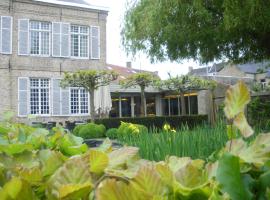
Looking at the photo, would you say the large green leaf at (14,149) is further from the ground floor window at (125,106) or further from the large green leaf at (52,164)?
the ground floor window at (125,106)

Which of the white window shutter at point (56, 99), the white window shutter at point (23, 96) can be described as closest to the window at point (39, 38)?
the white window shutter at point (23, 96)

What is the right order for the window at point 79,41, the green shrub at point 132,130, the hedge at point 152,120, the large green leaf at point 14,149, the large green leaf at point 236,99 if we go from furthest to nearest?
1. the window at point 79,41
2. the hedge at point 152,120
3. the green shrub at point 132,130
4. the large green leaf at point 14,149
5. the large green leaf at point 236,99

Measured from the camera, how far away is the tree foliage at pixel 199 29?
19.6 ft

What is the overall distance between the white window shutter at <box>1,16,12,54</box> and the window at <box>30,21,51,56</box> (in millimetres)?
1114

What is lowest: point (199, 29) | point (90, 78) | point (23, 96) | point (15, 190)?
point (15, 190)

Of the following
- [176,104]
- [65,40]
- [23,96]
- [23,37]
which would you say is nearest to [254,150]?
[23,96]

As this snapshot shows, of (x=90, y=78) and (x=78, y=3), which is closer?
(x=90, y=78)

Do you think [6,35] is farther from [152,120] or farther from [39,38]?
[152,120]

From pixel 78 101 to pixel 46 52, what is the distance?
110 inches

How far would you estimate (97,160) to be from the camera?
24.5 inches

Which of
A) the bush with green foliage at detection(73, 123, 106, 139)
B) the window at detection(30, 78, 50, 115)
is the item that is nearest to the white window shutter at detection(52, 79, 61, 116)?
the window at detection(30, 78, 50, 115)

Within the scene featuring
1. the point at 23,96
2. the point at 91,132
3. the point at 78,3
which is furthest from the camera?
the point at 78,3

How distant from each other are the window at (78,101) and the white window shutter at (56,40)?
1.91 m

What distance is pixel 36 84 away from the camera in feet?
61.3
